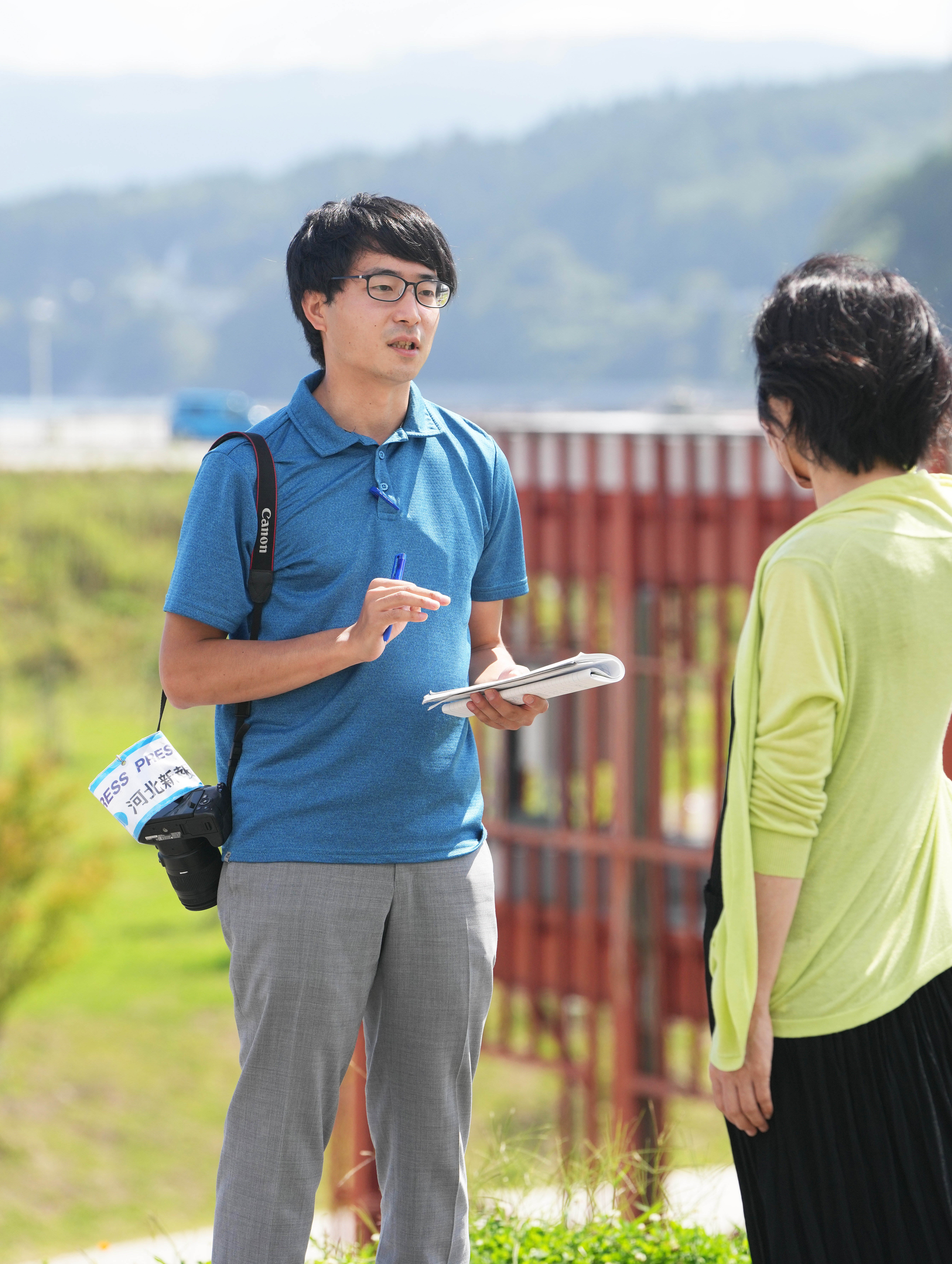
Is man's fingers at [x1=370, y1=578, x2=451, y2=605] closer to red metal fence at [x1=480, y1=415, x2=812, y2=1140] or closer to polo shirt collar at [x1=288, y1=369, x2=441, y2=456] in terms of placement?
polo shirt collar at [x1=288, y1=369, x2=441, y2=456]

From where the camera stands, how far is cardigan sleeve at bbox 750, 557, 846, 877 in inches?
65.8

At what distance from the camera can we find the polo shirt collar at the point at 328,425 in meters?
2.02

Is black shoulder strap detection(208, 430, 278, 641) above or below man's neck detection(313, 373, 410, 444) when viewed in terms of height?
below

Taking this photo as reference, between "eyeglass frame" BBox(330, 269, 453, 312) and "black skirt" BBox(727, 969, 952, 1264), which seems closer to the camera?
"black skirt" BBox(727, 969, 952, 1264)

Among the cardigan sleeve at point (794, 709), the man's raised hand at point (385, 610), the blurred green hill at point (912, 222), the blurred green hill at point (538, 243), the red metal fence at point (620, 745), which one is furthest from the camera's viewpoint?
the blurred green hill at point (538, 243)

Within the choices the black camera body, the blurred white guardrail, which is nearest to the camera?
the black camera body

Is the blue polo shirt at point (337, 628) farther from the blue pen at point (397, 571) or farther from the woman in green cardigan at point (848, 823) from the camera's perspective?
the woman in green cardigan at point (848, 823)

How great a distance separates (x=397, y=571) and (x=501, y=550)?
307mm

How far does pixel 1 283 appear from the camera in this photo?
13150cm

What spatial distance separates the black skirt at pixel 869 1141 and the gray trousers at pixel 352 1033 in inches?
17.0

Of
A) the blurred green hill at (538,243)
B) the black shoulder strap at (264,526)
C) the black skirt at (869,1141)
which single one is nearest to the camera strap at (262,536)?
the black shoulder strap at (264,526)

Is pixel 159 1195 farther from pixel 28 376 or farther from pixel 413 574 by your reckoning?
pixel 28 376

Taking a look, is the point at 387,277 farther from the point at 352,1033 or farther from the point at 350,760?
the point at 352,1033

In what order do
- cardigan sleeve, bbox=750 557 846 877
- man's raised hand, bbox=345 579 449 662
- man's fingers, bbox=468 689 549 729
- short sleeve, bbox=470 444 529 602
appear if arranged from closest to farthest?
1. cardigan sleeve, bbox=750 557 846 877
2. man's raised hand, bbox=345 579 449 662
3. man's fingers, bbox=468 689 549 729
4. short sleeve, bbox=470 444 529 602
